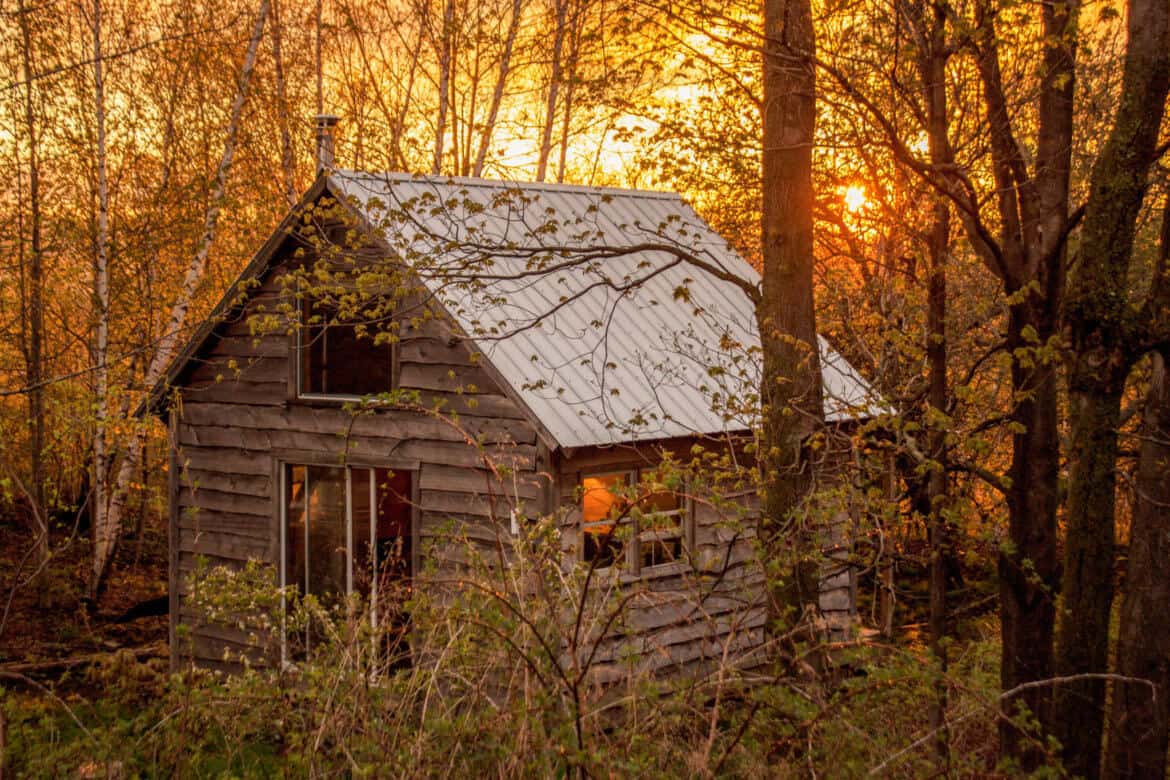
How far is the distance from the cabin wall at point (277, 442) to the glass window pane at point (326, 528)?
330 mm

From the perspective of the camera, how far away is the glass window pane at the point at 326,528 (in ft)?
42.1

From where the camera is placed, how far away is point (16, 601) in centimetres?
1828

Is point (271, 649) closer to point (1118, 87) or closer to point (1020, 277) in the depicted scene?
point (1020, 277)

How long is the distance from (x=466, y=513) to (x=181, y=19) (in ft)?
41.1

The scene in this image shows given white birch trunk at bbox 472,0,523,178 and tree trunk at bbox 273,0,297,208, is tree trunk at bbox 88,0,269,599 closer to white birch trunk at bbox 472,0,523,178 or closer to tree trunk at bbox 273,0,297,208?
tree trunk at bbox 273,0,297,208

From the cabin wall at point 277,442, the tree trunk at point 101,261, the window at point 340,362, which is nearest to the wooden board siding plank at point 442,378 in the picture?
the cabin wall at point 277,442

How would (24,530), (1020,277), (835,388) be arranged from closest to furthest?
(1020,277)
(835,388)
(24,530)

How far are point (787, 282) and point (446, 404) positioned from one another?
3.33 metres

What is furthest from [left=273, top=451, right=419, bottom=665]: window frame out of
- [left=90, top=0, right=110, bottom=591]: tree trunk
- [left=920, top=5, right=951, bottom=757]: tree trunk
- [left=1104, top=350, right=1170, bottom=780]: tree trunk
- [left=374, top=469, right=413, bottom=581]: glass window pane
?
[left=1104, top=350, right=1170, bottom=780]: tree trunk

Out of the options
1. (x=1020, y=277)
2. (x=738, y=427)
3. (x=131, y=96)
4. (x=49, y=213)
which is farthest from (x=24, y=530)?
(x=1020, y=277)

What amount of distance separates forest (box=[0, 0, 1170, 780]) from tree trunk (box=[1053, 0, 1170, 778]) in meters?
0.02

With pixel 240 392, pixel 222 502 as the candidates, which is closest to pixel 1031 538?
pixel 240 392

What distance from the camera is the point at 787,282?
361 inches

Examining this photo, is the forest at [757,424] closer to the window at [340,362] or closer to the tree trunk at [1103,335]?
the tree trunk at [1103,335]
